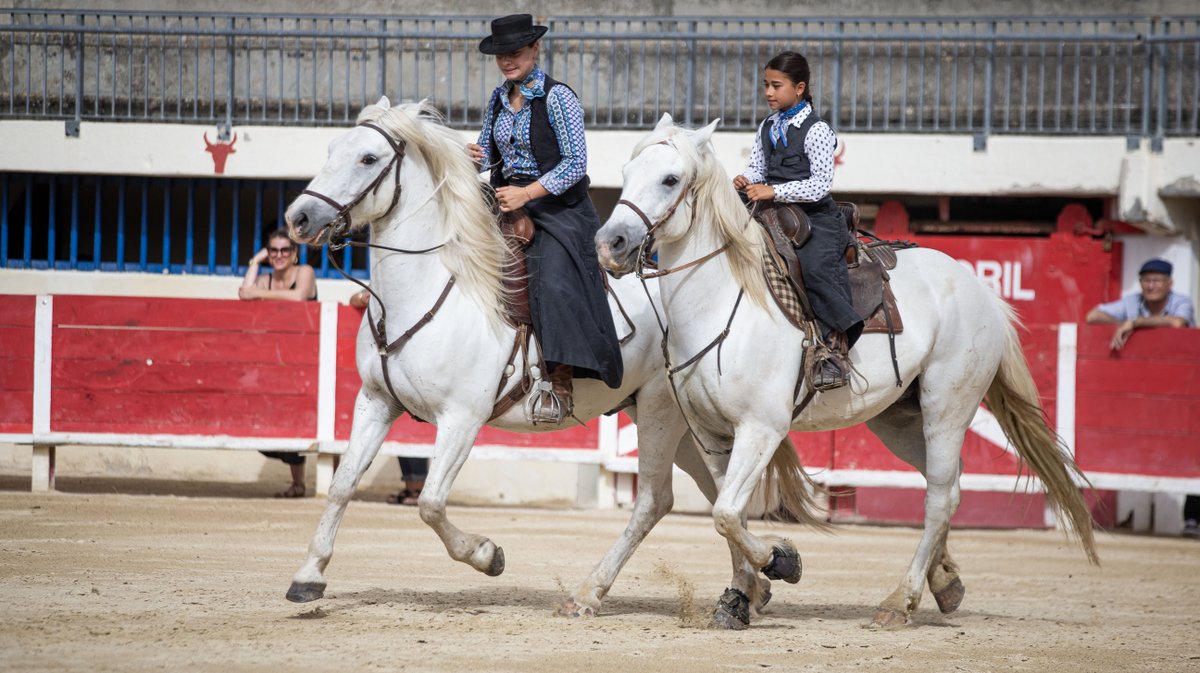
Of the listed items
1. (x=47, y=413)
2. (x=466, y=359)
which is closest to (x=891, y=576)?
(x=466, y=359)

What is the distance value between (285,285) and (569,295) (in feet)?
19.1

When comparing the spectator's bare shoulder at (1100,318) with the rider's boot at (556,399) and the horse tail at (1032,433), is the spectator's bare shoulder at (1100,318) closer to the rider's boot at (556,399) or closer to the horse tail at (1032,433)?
the horse tail at (1032,433)

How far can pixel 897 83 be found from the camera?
13938 mm

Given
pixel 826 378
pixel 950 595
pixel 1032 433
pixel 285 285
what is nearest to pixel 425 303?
pixel 826 378

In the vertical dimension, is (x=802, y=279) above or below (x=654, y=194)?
below

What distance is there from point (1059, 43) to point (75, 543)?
9.85m

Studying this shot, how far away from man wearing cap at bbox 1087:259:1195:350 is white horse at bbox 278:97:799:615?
20.9 feet

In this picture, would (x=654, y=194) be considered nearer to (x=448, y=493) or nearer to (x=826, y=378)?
(x=826, y=378)

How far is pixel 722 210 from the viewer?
6.01 m

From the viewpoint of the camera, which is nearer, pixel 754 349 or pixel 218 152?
pixel 754 349

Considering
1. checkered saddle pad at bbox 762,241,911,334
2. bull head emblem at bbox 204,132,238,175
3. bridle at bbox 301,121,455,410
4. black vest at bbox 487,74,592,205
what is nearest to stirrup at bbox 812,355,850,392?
checkered saddle pad at bbox 762,241,911,334

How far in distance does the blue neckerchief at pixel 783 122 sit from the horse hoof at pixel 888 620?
2.20 m

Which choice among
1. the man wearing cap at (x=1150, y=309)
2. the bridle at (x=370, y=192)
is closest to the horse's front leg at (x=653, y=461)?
the bridle at (x=370, y=192)

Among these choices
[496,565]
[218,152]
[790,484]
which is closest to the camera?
[496,565]
